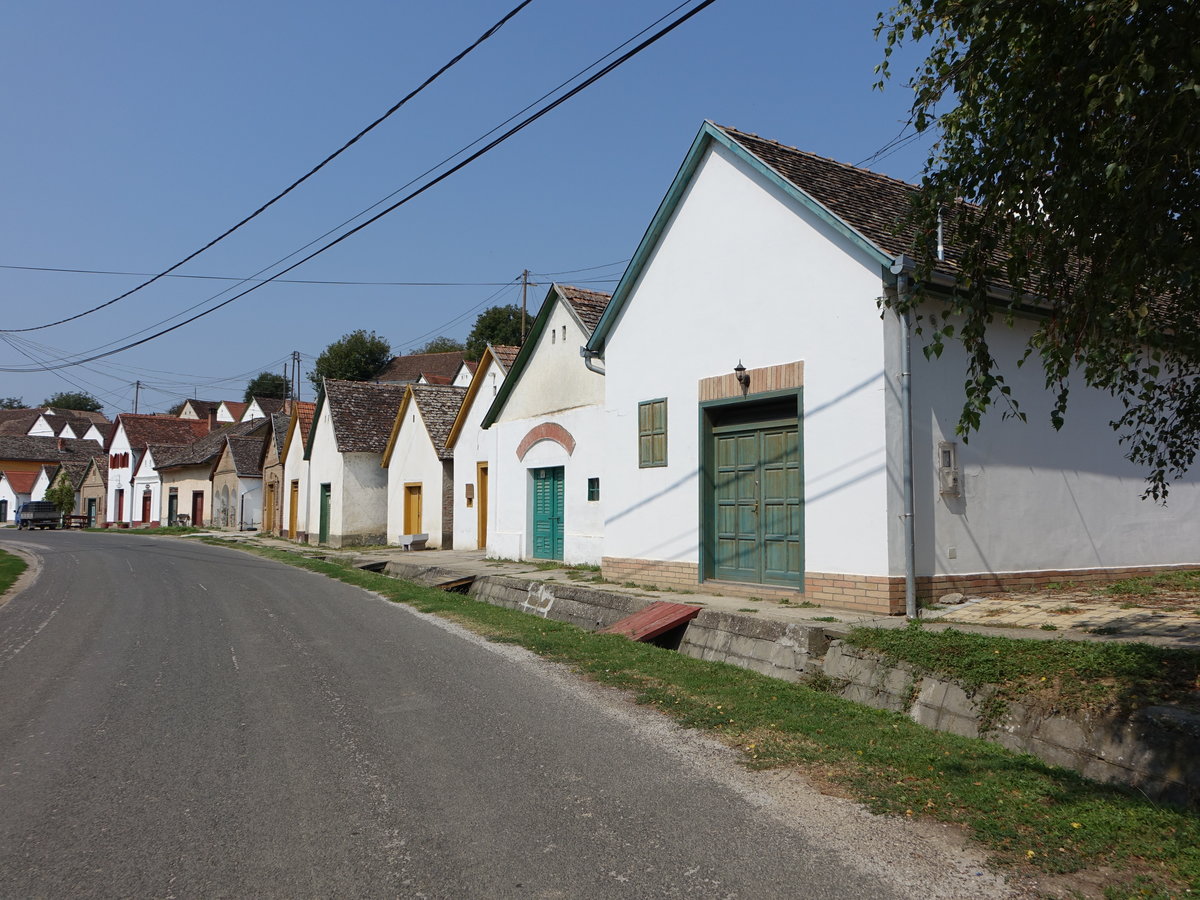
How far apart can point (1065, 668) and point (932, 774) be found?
1.48 meters

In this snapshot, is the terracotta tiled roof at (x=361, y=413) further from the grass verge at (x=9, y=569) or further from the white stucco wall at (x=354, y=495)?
the grass verge at (x=9, y=569)

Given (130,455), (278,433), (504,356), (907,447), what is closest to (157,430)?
(130,455)

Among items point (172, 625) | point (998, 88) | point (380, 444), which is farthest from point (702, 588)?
point (380, 444)

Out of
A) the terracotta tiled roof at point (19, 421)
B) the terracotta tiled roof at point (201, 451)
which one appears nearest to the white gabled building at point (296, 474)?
the terracotta tiled roof at point (201, 451)

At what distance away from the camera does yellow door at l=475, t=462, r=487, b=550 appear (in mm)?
23906

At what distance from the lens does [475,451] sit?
23984 mm

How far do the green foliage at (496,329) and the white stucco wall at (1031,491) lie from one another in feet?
176

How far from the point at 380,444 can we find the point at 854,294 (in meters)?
23.8

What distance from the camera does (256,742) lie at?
6.24m

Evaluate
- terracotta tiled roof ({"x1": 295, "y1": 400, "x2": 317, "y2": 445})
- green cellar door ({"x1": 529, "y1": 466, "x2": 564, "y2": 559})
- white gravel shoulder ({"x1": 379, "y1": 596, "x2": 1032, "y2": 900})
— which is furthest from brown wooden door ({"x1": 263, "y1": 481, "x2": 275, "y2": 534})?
white gravel shoulder ({"x1": 379, "y1": 596, "x2": 1032, "y2": 900})

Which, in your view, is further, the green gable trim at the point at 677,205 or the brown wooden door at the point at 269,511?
the brown wooden door at the point at 269,511

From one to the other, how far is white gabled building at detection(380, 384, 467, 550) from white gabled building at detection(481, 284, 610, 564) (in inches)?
196

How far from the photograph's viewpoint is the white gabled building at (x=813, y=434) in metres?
10.7

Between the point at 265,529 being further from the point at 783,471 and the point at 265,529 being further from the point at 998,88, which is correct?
the point at 998,88
